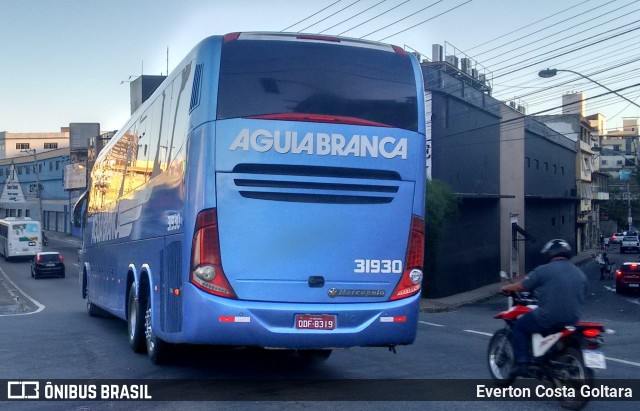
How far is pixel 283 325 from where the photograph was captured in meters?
8.45

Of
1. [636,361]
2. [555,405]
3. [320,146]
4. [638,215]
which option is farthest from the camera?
[638,215]

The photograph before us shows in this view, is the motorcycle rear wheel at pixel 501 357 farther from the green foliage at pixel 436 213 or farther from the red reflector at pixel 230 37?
the green foliage at pixel 436 213

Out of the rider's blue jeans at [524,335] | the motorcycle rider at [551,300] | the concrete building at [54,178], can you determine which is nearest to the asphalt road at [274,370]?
the rider's blue jeans at [524,335]

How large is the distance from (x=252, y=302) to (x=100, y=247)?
9.39 metres

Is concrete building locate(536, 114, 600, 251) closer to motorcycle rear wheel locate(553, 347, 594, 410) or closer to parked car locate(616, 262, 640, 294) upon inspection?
parked car locate(616, 262, 640, 294)

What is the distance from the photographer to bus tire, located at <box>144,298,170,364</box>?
10602mm

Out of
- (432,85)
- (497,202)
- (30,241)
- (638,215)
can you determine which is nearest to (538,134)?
(497,202)

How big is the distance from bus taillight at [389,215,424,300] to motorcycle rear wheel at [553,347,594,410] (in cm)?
180

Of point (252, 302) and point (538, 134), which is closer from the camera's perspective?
point (252, 302)

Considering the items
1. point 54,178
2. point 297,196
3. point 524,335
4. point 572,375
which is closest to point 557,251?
point 524,335

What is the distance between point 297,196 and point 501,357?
2.97m

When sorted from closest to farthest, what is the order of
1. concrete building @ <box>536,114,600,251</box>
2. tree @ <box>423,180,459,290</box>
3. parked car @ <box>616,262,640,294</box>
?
tree @ <box>423,180,459,290</box> < parked car @ <box>616,262,640,294</box> < concrete building @ <box>536,114,600,251</box>

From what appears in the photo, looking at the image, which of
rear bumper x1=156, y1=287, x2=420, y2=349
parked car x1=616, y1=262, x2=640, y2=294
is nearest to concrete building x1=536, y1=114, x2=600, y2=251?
parked car x1=616, y1=262, x2=640, y2=294

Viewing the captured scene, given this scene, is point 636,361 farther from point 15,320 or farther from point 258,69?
point 15,320
